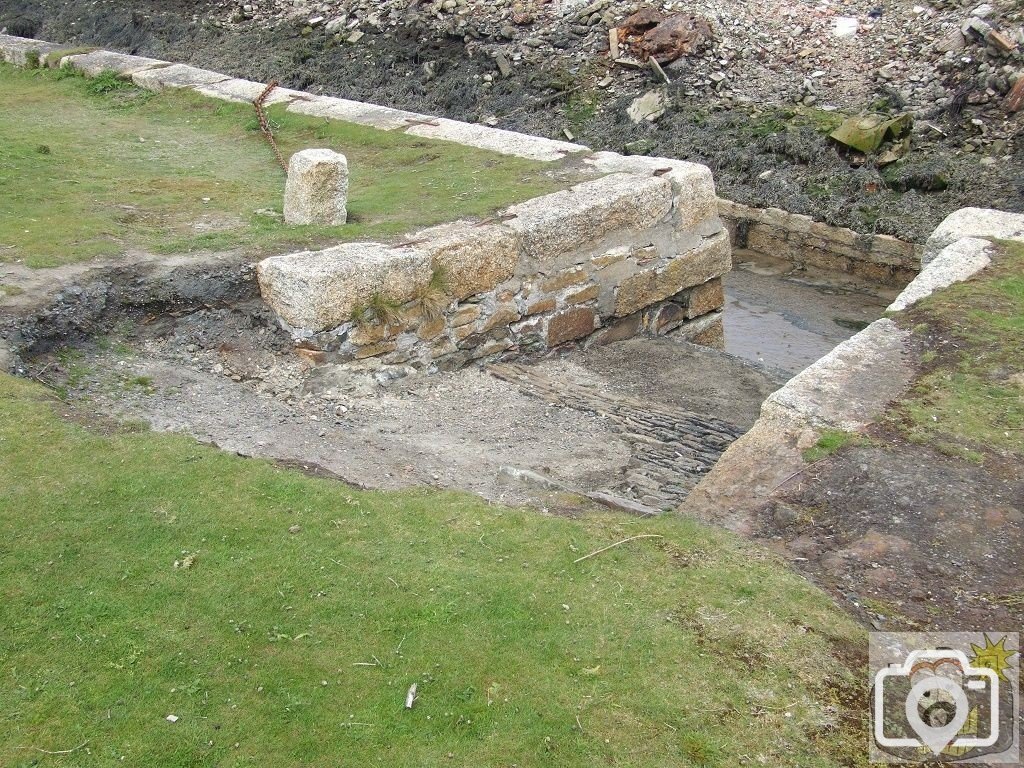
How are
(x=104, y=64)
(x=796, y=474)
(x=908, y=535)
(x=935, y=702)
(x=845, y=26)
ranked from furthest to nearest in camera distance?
(x=845, y=26) → (x=104, y=64) → (x=796, y=474) → (x=908, y=535) → (x=935, y=702)

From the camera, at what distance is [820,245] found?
41.7 feet

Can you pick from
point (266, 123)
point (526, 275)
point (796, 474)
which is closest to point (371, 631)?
point (796, 474)

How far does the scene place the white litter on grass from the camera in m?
15.1

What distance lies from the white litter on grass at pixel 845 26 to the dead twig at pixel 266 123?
30.9 ft

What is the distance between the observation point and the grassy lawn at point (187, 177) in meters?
6.55

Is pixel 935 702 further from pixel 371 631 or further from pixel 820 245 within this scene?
pixel 820 245

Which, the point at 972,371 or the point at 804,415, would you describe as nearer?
the point at 804,415

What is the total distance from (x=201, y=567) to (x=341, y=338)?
2.23 meters

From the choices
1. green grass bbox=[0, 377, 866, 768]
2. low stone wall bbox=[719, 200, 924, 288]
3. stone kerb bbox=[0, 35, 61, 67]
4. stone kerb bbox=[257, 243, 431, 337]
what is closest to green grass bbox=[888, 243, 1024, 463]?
green grass bbox=[0, 377, 866, 768]

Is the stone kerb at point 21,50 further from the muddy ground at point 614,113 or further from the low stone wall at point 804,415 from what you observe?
the low stone wall at point 804,415

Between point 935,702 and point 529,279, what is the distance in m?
4.11

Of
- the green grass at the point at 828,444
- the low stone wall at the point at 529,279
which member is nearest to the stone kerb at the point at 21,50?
the low stone wall at the point at 529,279

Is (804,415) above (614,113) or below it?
above

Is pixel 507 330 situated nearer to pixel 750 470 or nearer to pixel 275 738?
pixel 750 470
